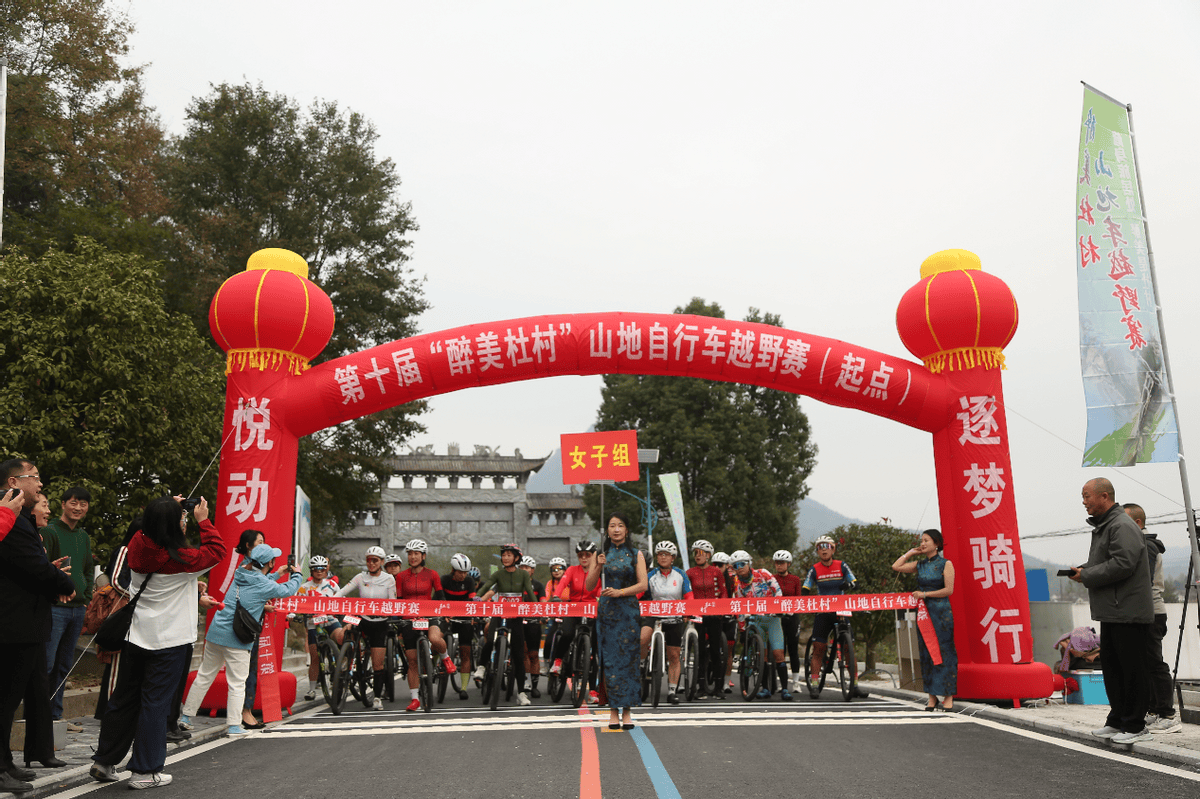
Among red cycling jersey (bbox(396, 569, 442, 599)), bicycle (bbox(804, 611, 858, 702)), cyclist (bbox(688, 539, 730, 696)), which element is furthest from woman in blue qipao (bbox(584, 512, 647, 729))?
red cycling jersey (bbox(396, 569, 442, 599))

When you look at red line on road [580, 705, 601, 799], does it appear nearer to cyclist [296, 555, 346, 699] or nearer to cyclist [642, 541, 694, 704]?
cyclist [642, 541, 694, 704]

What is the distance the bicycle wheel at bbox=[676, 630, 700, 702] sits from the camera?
10.6 m

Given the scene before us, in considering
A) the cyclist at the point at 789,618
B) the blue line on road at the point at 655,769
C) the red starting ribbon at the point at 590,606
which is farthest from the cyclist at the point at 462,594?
the blue line on road at the point at 655,769

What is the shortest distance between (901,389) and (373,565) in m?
6.28

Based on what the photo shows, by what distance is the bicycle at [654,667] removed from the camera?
10.0 meters

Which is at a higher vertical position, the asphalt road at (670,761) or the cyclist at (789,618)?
the cyclist at (789,618)

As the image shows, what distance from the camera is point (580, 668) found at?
1033 cm

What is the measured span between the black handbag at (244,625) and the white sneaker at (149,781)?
2480 mm

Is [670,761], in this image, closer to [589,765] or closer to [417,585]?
[589,765]

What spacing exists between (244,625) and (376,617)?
2.48 m

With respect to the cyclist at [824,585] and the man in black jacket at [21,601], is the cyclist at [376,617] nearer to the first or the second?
the cyclist at [824,585]

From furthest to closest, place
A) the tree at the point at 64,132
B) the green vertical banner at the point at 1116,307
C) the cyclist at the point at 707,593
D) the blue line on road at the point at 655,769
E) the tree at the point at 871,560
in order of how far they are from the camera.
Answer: the tree at the point at 64,132
the tree at the point at 871,560
the cyclist at the point at 707,593
the green vertical banner at the point at 1116,307
the blue line on road at the point at 655,769

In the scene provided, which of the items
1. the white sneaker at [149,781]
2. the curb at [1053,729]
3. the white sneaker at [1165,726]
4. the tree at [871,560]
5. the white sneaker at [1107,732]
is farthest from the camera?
the tree at [871,560]

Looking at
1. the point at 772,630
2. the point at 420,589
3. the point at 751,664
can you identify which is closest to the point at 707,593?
the point at 772,630
